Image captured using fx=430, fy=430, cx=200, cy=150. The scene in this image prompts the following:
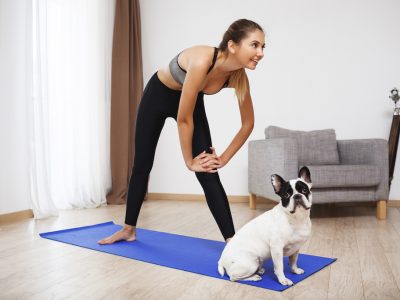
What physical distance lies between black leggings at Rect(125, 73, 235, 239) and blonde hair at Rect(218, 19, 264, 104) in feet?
0.81

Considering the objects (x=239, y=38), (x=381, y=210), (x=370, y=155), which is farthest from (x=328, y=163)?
(x=239, y=38)

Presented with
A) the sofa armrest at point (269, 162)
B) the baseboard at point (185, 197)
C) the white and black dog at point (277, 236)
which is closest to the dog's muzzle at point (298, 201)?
the white and black dog at point (277, 236)

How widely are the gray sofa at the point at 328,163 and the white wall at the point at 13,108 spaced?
6.31 feet

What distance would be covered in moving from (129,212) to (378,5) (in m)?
3.22

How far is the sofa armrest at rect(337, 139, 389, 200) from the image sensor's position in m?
3.36

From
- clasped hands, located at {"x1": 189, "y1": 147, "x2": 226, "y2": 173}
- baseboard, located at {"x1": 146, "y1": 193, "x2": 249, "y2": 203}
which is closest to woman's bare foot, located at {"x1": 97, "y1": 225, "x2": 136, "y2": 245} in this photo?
clasped hands, located at {"x1": 189, "y1": 147, "x2": 226, "y2": 173}

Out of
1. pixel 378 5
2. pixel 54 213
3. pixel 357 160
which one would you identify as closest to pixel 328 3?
pixel 378 5

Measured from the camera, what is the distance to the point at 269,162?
137 inches

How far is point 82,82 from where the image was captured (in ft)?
13.4

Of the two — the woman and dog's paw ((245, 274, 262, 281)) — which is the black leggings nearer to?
the woman

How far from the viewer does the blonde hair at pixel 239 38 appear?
5.88 ft

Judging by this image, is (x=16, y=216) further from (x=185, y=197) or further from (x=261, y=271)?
(x=261, y=271)

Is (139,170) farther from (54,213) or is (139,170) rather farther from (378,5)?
(378,5)

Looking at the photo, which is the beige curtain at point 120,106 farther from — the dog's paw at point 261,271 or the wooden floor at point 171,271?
the dog's paw at point 261,271
